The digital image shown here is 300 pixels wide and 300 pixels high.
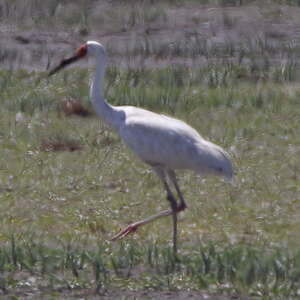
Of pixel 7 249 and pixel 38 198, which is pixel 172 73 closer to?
pixel 38 198

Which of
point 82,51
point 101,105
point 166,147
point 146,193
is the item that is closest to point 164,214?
point 166,147

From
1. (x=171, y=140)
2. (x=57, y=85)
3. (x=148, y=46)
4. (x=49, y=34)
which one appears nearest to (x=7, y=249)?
(x=171, y=140)

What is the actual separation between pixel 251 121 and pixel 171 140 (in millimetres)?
3631

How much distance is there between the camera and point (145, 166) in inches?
434

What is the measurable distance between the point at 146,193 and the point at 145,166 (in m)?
0.76

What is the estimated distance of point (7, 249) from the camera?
7.98 m

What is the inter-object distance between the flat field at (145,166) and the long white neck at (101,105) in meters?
0.82

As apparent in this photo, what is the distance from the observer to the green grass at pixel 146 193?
7.63m

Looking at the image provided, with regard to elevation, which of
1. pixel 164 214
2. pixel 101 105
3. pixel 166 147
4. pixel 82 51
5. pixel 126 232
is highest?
pixel 82 51

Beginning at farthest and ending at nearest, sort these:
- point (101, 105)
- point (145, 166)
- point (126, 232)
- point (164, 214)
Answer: point (145, 166) < point (101, 105) < point (164, 214) < point (126, 232)

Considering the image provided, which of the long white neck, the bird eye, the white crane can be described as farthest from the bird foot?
the bird eye

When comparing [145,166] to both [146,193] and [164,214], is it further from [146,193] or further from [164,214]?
[164,214]

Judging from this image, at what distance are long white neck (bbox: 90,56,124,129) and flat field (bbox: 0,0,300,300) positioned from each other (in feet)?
2.67

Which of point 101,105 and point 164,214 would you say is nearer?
point 164,214
